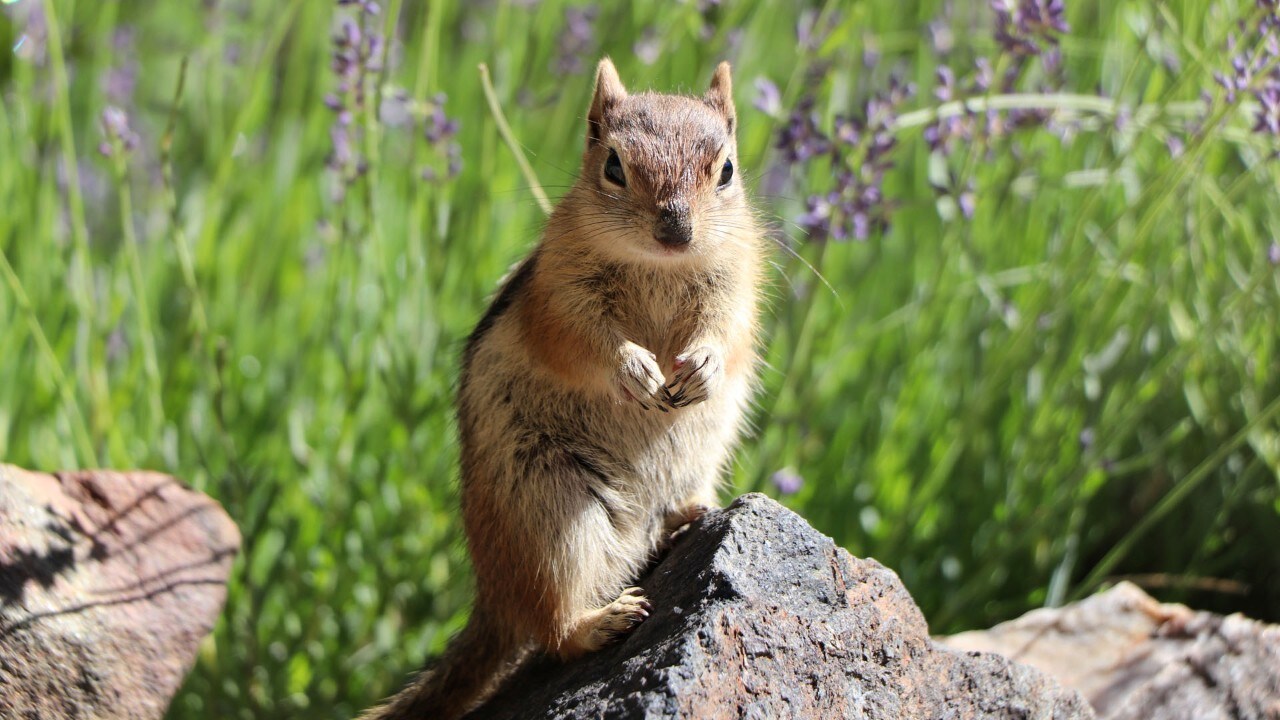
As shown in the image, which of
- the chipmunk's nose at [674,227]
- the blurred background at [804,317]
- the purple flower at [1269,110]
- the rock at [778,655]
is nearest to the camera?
the rock at [778,655]

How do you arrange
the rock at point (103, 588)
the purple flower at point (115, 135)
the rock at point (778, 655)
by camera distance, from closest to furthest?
the rock at point (778, 655) < the rock at point (103, 588) < the purple flower at point (115, 135)

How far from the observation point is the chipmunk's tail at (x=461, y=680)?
2.95m

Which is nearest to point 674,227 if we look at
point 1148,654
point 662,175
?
point 662,175

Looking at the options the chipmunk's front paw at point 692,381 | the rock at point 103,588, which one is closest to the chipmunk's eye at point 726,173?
the chipmunk's front paw at point 692,381

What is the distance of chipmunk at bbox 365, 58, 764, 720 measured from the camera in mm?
2727

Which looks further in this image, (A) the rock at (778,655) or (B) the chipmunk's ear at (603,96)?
(B) the chipmunk's ear at (603,96)

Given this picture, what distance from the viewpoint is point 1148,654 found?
131 inches

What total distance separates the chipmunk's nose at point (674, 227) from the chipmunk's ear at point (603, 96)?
0.50 meters

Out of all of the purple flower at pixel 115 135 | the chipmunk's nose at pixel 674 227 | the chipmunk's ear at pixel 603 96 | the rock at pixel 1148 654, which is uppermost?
the chipmunk's ear at pixel 603 96

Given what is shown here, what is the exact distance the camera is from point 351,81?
11.0 ft

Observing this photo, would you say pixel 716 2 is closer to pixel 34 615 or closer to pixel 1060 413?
pixel 1060 413

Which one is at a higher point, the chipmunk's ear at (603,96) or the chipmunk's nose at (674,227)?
the chipmunk's ear at (603,96)

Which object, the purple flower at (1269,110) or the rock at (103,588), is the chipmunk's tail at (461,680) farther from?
the purple flower at (1269,110)

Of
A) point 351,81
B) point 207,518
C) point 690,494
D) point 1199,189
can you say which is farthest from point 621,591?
point 1199,189
